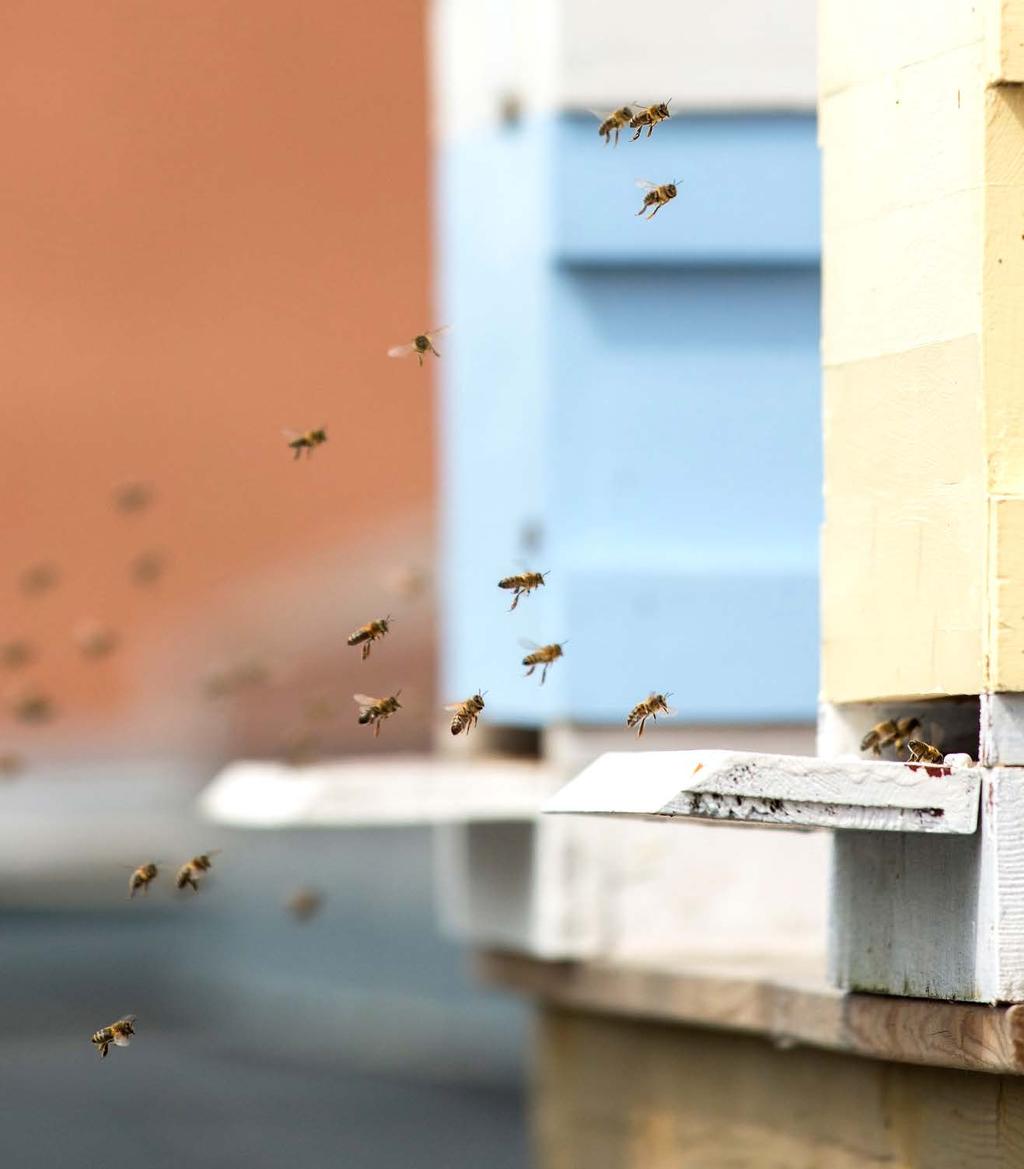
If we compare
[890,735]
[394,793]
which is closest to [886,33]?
[890,735]

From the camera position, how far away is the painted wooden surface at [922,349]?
13.1ft

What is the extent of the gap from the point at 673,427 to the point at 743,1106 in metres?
1.89

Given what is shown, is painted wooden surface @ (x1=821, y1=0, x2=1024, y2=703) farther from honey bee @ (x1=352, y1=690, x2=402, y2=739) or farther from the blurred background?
the blurred background

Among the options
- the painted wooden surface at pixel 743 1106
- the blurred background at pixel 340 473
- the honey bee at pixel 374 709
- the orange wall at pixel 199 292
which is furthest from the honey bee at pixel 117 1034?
the orange wall at pixel 199 292

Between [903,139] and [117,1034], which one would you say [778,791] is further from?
[117,1034]

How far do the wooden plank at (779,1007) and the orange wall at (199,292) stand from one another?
511 inches

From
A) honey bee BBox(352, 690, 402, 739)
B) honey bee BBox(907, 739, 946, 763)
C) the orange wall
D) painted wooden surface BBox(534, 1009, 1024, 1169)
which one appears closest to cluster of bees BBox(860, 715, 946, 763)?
honey bee BBox(907, 739, 946, 763)

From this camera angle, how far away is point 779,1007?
190 inches

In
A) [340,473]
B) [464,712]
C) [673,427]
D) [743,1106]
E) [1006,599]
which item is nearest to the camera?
[1006,599]

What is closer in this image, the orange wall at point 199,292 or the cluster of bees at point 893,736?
the cluster of bees at point 893,736

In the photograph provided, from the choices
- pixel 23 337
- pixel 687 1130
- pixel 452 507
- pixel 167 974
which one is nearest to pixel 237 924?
pixel 167 974

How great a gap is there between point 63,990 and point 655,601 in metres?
8.89

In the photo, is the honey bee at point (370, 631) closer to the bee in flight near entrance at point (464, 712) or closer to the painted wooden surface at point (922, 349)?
the bee in flight near entrance at point (464, 712)

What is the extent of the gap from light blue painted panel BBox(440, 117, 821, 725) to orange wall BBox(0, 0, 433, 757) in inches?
514
